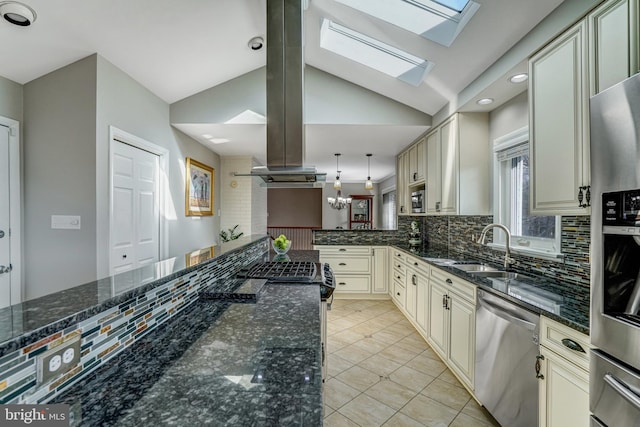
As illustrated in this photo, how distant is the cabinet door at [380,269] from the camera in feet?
14.6

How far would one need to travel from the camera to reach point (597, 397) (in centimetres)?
110

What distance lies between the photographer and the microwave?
3.79 metres

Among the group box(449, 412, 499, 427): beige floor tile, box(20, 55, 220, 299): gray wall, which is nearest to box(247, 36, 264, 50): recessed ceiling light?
box(20, 55, 220, 299): gray wall

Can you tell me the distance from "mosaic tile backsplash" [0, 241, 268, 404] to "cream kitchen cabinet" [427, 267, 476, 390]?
1.80m

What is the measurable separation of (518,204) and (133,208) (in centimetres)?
359

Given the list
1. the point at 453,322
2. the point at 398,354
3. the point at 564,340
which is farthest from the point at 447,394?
the point at 564,340

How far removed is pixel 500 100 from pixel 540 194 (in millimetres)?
1292

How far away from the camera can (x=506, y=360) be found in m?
1.68

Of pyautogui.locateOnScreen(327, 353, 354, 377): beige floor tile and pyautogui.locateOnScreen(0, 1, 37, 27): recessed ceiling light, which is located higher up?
pyautogui.locateOnScreen(0, 1, 37, 27): recessed ceiling light

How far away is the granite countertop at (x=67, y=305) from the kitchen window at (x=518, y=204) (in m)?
2.45

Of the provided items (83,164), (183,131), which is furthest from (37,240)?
(183,131)

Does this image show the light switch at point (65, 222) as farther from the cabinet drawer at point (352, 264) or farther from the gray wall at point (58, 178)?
the cabinet drawer at point (352, 264)

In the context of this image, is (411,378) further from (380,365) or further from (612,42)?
(612,42)

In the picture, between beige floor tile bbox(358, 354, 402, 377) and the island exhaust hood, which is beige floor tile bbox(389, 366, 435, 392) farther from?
the island exhaust hood
